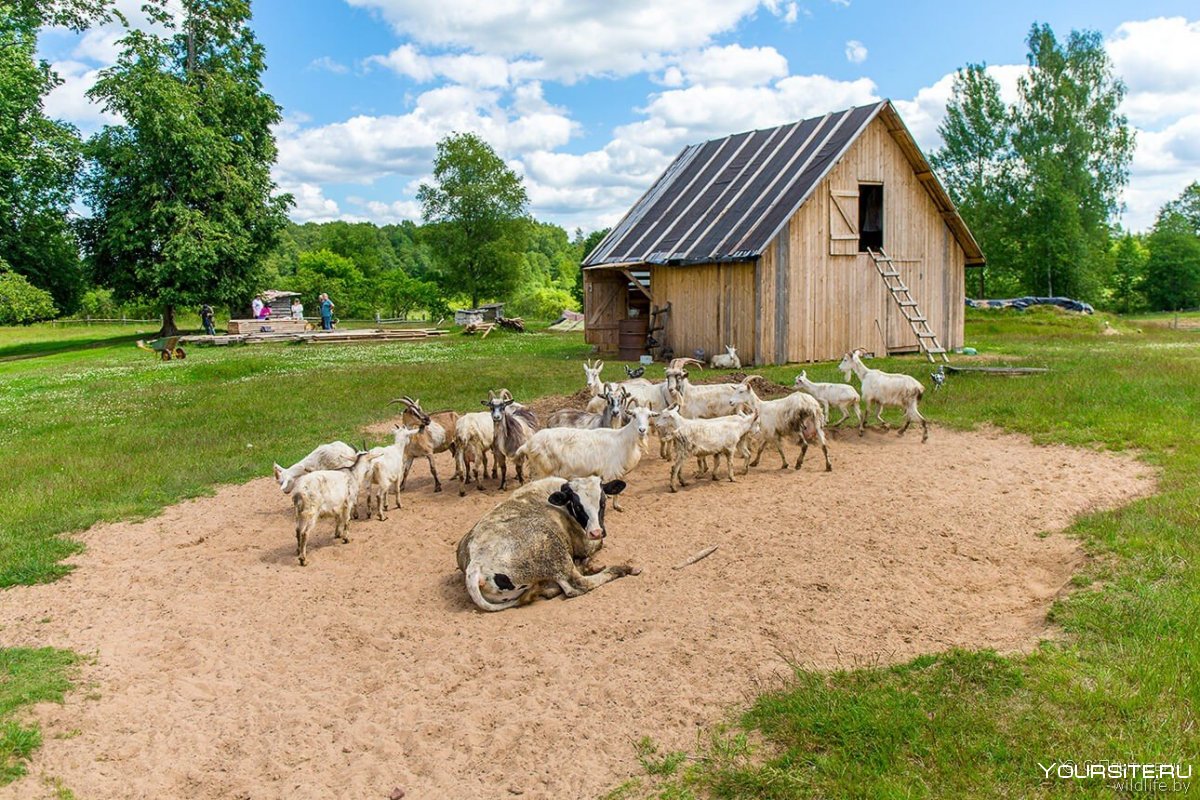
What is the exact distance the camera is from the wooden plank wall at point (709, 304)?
22597mm

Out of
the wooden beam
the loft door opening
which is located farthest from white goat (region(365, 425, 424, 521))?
the loft door opening

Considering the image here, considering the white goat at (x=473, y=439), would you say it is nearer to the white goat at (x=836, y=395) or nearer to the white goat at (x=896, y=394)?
the white goat at (x=836, y=395)

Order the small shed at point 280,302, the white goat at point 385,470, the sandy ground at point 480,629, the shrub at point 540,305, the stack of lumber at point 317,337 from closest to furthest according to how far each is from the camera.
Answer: the sandy ground at point 480,629, the white goat at point 385,470, the stack of lumber at point 317,337, the small shed at point 280,302, the shrub at point 540,305

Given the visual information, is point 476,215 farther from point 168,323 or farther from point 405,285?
point 168,323

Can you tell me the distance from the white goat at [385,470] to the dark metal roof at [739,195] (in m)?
12.9

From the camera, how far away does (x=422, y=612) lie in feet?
25.0

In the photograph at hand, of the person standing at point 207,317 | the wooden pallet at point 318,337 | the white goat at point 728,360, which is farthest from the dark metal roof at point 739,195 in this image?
the person standing at point 207,317

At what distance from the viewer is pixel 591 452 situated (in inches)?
416

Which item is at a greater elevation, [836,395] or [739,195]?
[739,195]

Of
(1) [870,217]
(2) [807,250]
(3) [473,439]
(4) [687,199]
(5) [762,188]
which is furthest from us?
(4) [687,199]

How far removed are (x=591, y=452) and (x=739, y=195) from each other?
53.6ft

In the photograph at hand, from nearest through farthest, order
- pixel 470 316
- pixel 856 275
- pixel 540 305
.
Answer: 1. pixel 856 275
2. pixel 470 316
3. pixel 540 305

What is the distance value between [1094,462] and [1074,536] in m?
3.47

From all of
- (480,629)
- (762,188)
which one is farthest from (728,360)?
(480,629)
